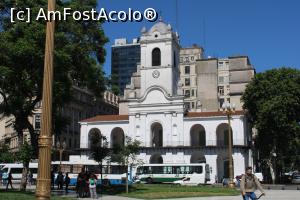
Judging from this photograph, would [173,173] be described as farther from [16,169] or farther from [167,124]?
[16,169]

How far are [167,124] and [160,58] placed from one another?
10629 mm

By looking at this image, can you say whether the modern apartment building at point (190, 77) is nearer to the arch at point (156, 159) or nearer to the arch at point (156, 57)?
the arch at point (156, 57)

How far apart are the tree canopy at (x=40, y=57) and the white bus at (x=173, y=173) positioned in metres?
26.8

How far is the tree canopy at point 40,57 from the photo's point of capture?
22844 millimetres

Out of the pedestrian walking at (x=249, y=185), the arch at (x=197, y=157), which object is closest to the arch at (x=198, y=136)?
the arch at (x=197, y=157)

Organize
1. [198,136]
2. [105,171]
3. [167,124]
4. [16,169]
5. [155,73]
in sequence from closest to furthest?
[105,171], [16,169], [167,124], [198,136], [155,73]

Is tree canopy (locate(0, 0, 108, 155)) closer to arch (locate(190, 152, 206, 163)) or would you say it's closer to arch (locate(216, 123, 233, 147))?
arch (locate(190, 152, 206, 163))

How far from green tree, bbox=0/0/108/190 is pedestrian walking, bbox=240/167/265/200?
12.9 metres

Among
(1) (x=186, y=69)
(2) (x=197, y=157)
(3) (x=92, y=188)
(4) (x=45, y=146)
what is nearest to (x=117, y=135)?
(2) (x=197, y=157)

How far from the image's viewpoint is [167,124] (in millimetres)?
63281

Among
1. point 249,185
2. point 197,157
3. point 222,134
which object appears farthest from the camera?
point 222,134

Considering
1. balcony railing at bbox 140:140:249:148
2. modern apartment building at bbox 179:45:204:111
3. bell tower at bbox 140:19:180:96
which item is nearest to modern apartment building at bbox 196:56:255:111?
modern apartment building at bbox 179:45:204:111

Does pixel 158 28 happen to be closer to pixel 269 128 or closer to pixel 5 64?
pixel 269 128

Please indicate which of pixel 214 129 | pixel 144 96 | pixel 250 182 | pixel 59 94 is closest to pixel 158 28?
pixel 144 96
